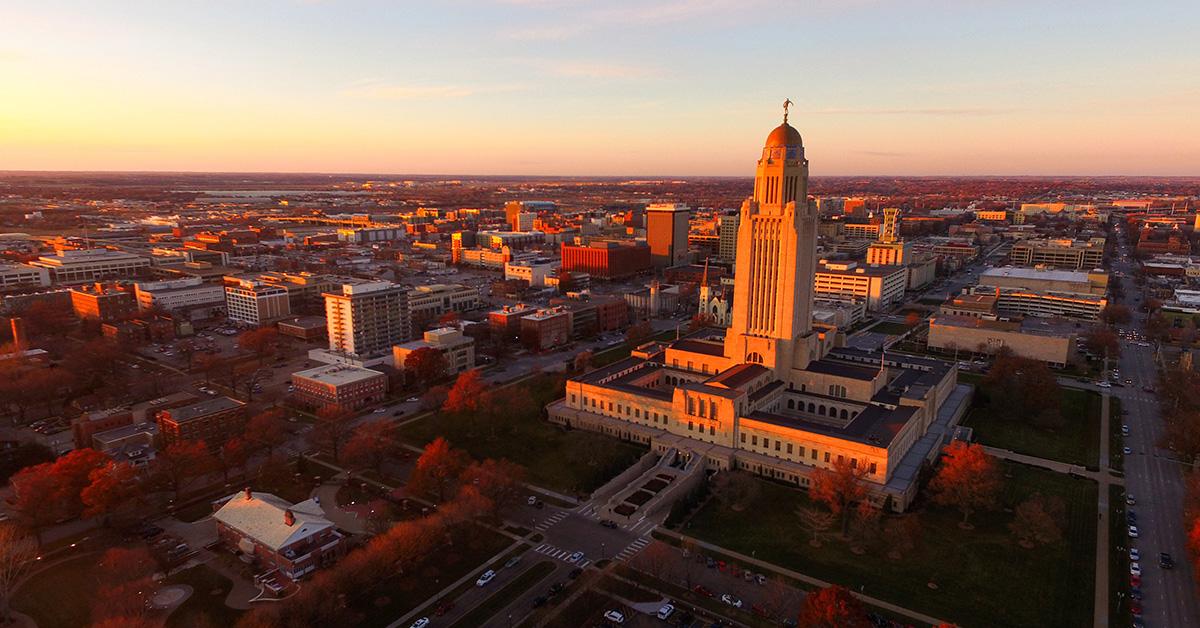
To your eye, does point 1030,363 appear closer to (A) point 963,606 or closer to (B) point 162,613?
(A) point 963,606

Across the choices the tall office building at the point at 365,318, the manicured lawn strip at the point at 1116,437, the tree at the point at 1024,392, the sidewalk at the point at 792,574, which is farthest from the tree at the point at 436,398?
the manicured lawn strip at the point at 1116,437

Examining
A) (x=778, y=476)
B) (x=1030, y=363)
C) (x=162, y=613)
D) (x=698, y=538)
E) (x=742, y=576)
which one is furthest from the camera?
(x=1030, y=363)

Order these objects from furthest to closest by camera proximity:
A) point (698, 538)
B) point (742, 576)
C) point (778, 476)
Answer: point (778, 476), point (698, 538), point (742, 576)

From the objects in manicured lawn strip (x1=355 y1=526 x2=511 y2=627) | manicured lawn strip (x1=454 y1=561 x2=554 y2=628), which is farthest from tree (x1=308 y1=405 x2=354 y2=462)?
manicured lawn strip (x1=454 y1=561 x2=554 y2=628)

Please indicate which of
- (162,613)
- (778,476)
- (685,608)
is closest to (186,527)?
(162,613)

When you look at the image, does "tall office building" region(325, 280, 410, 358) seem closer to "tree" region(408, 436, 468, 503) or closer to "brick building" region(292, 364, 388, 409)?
"brick building" region(292, 364, 388, 409)

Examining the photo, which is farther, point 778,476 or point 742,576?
point 778,476

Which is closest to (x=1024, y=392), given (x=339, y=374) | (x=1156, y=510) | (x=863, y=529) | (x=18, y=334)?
(x=1156, y=510)
